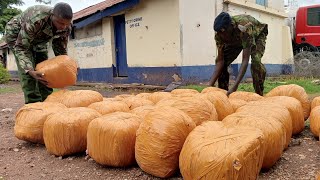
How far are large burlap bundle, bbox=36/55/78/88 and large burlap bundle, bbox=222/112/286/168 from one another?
2315 mm

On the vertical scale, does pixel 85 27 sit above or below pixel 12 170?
above

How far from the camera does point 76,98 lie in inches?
142

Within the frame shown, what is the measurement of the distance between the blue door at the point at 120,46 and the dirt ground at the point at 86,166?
755cm

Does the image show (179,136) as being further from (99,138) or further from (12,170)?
(12,170)

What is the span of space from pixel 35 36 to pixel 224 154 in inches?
132

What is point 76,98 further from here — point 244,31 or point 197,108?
point 244,31

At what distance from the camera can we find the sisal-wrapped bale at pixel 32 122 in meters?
3.00

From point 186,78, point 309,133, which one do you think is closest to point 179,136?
point 309,133

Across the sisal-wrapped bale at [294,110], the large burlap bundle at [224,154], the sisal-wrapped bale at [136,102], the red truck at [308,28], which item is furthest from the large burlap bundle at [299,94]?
the red truck at [308,28]

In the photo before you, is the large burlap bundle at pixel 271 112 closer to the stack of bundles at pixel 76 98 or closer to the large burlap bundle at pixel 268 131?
the large burlap bundle at pixel 268 131

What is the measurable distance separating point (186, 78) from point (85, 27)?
5.24 metres

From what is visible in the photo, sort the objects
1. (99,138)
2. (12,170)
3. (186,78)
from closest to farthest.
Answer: (99,138) → (12,170) → (186,78)

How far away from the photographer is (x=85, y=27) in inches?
466

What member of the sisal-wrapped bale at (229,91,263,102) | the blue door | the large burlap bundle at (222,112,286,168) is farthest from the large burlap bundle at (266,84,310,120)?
the blue door
